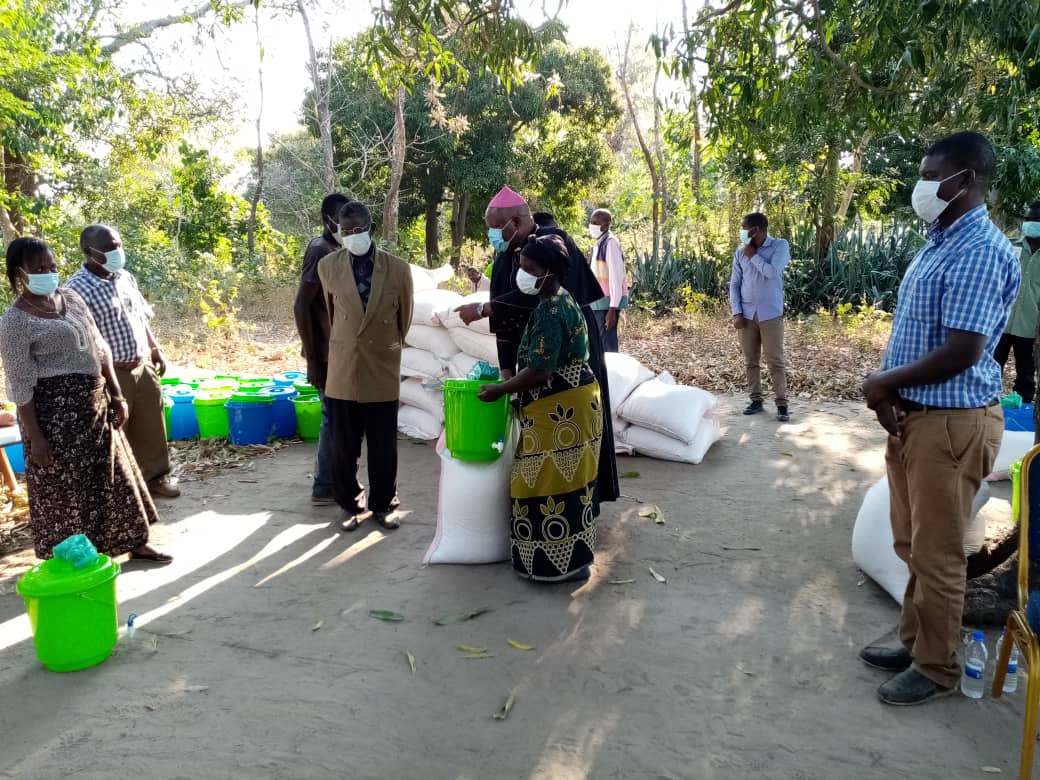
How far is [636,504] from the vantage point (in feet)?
14.8

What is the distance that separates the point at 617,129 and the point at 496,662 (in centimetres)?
1932

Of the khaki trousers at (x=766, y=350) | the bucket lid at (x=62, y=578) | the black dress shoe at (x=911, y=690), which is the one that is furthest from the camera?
the khaki trousers at (x=766, y=350)

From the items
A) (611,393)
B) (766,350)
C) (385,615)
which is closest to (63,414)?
(385,615)

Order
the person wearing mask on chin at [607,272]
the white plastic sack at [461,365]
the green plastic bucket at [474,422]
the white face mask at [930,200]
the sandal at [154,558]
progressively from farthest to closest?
the person wearing mask on chin at [607,272], the white plastic sack at [461,365], the sandal at [154,558], the green plastic bucket at [474,422], the white face mask at [930,200]

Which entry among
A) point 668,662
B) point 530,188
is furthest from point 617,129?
point 668,662

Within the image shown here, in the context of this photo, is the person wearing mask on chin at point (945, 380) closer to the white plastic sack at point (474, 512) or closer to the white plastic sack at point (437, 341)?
the white plastic sack at point (474, 512)

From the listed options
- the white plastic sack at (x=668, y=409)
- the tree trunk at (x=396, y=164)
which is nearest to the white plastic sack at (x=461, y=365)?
the white plastic sack at (x=668, y=409)

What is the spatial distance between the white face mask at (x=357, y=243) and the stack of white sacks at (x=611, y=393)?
1251 millimetres

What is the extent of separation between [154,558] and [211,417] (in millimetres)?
2174

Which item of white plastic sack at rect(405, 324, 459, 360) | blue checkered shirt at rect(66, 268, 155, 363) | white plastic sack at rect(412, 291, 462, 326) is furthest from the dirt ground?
white plastic sack at rect(412, 291, 462, 326)

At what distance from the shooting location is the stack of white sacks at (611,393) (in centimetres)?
518

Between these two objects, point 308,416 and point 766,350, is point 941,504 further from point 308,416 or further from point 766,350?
point 308,416

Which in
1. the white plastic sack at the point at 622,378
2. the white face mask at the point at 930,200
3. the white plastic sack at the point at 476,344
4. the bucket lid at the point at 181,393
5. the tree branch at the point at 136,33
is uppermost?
the tree branch at the point at 136,33

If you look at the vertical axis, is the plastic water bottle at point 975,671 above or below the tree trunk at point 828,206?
below
